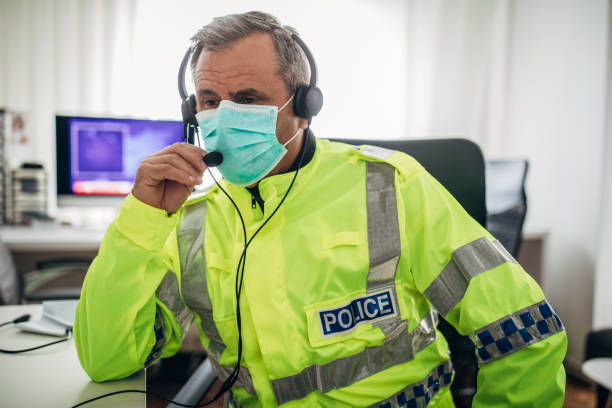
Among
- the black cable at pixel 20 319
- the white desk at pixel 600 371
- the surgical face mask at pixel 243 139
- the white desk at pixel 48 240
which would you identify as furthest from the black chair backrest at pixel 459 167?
the white desk at pixel 48 240

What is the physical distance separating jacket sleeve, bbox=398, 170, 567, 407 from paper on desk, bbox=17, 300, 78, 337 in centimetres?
79

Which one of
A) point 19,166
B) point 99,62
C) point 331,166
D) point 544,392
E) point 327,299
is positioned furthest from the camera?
point 99,62

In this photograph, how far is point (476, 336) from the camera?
75 centimetres

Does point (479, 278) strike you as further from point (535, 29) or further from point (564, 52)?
point (535, 29)

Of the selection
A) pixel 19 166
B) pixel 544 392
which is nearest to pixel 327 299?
pixel 544 392

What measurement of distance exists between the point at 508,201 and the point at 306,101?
40.4 inches

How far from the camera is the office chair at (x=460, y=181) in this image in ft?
3.31

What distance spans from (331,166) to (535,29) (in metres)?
2.16

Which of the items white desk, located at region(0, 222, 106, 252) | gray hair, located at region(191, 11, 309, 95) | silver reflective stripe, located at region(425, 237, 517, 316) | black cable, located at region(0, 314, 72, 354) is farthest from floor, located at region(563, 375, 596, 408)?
white desk, located at region(0, 222, 106, 252)

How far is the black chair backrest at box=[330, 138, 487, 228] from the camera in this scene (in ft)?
3.37

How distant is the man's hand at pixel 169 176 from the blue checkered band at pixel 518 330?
605 millimetres

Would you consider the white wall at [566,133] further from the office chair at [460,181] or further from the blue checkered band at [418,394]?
the blue checkered band at [418,394]

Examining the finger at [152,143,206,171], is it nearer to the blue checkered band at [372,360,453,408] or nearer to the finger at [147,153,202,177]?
the finger at [147,153,202,177]

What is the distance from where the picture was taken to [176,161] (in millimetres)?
799
